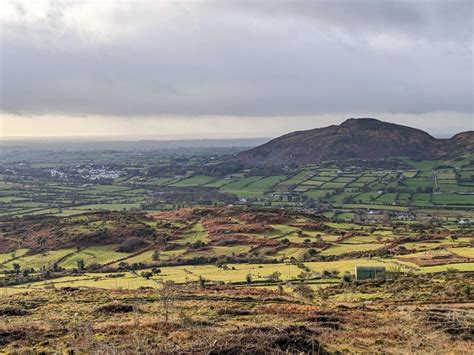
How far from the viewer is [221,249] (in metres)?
78.0

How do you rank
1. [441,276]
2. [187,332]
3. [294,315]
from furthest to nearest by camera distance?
[441,276], [294,315], [187,332]

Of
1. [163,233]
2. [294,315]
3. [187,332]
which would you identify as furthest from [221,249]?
[187,332]

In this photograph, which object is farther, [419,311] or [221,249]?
[221,249]

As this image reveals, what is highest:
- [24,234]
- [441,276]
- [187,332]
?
[187,332]

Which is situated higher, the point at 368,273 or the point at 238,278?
the point at 368,273

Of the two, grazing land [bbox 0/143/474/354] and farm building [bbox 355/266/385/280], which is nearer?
grazing land [bbox 0/143/474/354]

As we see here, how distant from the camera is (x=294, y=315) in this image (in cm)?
3281

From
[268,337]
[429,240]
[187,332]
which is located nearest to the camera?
[268,337]

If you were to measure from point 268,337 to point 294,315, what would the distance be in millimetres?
8333

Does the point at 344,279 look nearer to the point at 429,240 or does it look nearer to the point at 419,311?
the point at 419,311

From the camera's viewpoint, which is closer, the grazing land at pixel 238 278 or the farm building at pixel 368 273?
the grazing land at pixel 238 278

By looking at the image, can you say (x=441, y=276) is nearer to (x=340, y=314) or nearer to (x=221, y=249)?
(x=340, y=314)

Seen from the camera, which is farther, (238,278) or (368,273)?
(238,278)

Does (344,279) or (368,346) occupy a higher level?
(368,346)
